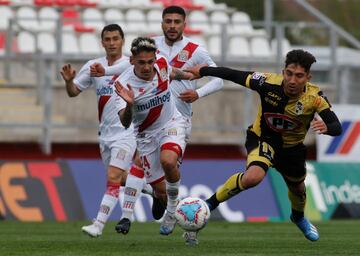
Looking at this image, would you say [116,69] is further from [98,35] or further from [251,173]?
[98,35]

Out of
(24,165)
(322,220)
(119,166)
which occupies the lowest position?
(322,220)

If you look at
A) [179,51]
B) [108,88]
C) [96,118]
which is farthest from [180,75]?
[96,118]

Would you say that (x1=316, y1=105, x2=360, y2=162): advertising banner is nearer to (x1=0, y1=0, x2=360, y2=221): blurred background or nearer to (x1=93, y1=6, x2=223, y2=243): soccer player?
(x1=0, y1=0, x2=360, y2=221): blurred background

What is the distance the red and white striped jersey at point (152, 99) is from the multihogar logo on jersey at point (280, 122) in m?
1.29

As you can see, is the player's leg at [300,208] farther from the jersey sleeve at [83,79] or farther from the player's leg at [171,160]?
the jersey sleeve at [83,79]

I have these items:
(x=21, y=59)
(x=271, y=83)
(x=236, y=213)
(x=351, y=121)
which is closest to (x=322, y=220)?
(x=236, y=213)

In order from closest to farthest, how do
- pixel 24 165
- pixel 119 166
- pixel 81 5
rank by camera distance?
pixel 119 166, pixel 24 165, pixel 81 5

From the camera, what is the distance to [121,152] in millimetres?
14594

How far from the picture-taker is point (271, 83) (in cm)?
1227

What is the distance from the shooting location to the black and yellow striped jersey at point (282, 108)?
480 inches

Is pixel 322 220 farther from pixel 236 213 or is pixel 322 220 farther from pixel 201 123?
pixel 201 123

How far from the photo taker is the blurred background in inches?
795

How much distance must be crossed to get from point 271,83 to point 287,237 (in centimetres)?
292

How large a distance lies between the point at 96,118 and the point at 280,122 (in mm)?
11550
